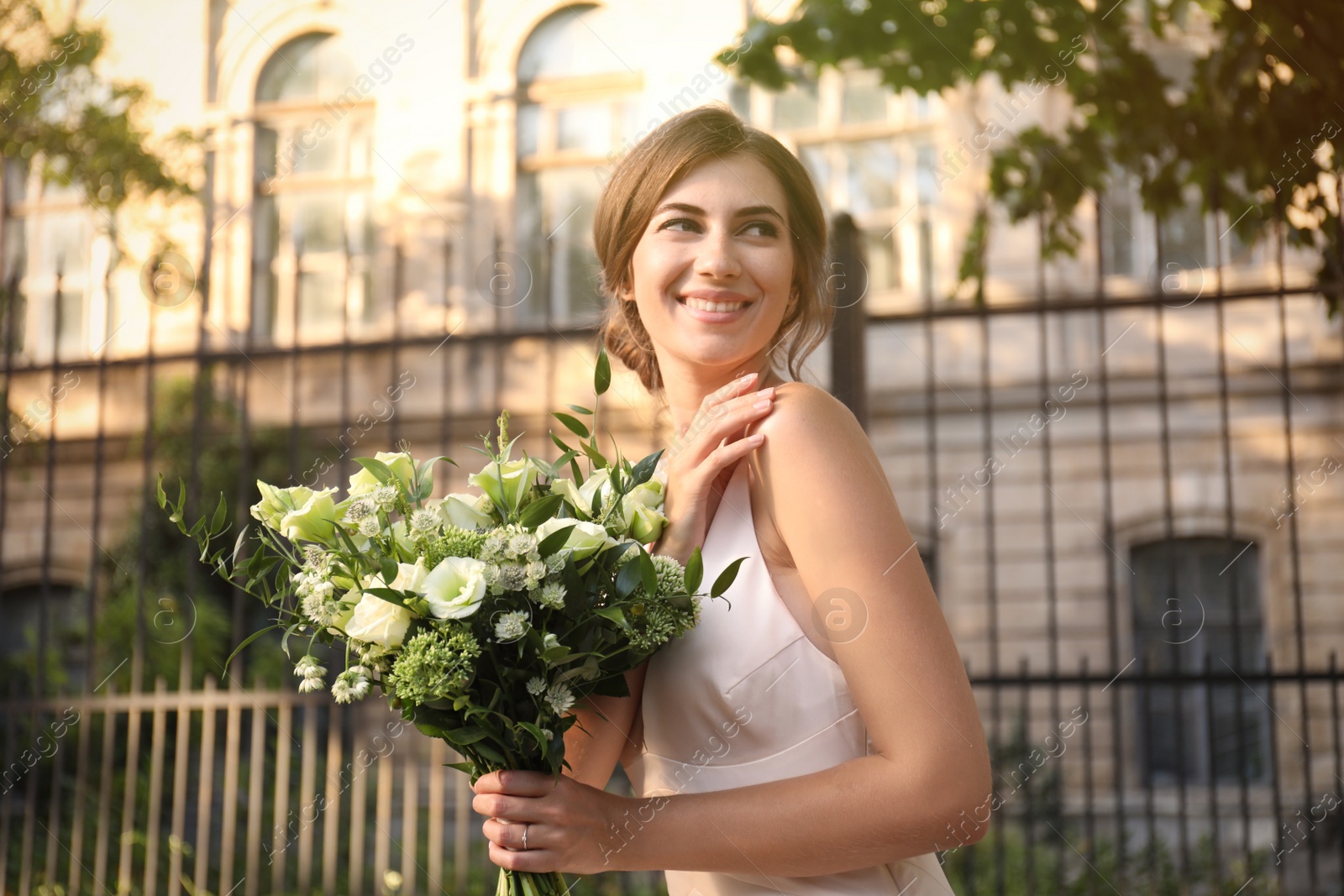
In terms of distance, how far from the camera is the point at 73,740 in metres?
8.88

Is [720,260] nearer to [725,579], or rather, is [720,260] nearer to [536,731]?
[725,579]

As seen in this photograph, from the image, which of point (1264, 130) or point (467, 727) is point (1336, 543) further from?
point (467, 727)

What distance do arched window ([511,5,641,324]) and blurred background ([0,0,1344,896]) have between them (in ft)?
0.15

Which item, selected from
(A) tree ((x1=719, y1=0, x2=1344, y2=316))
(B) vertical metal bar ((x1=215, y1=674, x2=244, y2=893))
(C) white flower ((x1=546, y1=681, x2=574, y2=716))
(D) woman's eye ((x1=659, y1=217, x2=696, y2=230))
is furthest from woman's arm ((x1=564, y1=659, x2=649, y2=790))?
(A) tree ((x1=719, y1=0, x2=1344, y2=316))

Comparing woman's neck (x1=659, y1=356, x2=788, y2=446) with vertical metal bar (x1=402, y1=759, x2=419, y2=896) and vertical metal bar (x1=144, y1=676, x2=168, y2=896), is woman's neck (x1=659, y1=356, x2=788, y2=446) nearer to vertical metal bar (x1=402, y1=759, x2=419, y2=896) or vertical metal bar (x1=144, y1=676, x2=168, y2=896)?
vertical metal bar (x1=402, y1=759, x2=419, y2=896)

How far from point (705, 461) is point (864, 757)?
0.48 meters

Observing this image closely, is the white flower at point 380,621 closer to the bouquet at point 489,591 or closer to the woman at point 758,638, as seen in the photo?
the bouquet at point 489,591

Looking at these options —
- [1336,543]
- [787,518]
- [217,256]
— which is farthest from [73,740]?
Result: [1336,543]

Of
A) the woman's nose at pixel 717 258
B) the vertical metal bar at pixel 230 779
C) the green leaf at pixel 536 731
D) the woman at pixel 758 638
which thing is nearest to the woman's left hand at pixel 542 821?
the woman at pixel 758 638

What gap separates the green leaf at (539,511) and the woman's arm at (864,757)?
0.34 m

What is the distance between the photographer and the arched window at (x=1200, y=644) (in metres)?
9.58

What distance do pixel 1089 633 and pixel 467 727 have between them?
31.3ft

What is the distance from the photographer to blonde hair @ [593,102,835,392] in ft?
6.49

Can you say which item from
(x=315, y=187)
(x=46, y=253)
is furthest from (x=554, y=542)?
(x=46, y=253)
